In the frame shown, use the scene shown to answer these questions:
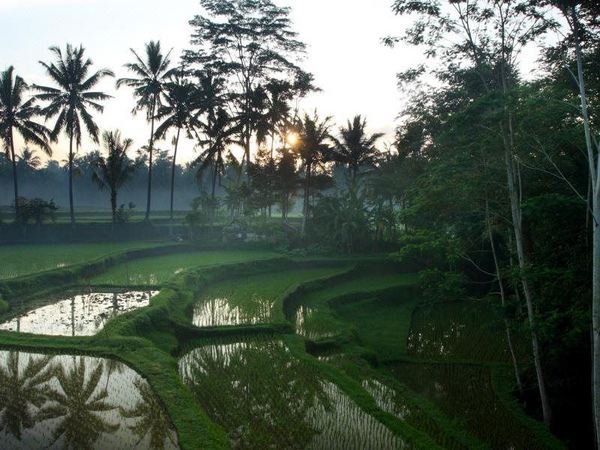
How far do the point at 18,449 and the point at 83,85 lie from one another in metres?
22.2

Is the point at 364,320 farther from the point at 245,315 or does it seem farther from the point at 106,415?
the point at 106,415

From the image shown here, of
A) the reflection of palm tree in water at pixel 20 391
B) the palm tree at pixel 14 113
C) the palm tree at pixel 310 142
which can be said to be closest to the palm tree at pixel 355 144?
the palm tree at pixel 310 142

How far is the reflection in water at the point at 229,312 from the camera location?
12.1m

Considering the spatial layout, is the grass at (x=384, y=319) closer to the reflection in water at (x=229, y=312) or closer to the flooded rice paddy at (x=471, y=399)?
the flooded rice paddy at (x=471, y=399)

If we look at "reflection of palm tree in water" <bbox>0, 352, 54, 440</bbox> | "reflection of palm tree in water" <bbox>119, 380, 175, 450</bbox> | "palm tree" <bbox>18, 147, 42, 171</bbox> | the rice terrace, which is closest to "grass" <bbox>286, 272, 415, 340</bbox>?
the rice terrace

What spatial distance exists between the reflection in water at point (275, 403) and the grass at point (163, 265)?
6909 mm

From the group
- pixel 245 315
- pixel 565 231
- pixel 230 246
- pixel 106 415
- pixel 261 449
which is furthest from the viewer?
pixel 230 246

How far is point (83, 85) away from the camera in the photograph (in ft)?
80.2

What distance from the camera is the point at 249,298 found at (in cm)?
1468

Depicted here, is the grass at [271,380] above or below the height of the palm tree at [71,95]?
below

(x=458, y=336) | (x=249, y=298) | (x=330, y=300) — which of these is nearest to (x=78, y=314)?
(x=249, y=298)

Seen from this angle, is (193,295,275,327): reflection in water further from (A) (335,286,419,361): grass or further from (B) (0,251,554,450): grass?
(A) (335,286,419,361): grass

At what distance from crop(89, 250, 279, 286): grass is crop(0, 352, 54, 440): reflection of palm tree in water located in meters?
7.03

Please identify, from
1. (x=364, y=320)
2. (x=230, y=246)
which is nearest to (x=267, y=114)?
(x=230, y=246)
